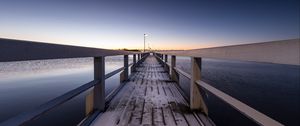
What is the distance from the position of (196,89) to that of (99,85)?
1445 millimetres

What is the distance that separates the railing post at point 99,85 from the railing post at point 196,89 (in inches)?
52.4

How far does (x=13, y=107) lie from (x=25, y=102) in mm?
534

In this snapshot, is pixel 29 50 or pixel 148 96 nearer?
pixel 29 50

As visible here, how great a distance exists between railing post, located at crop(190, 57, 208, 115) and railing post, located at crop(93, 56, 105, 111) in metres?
1.33

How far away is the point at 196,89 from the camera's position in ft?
8.57

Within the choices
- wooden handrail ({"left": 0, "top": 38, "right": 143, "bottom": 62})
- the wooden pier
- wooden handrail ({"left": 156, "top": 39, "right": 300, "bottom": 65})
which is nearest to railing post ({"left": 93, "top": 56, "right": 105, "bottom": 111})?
the wooden pier

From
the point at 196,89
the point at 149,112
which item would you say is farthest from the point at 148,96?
the point at 196,89

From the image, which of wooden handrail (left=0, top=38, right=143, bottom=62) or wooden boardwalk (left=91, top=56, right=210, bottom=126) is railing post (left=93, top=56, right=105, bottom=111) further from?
wooden handrail (left=0, top=38, right=143, bottom=62)

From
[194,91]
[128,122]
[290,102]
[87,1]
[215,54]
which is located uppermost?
[87,1]

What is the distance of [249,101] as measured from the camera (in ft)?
32.1

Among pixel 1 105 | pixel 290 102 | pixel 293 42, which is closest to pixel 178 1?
pixel 290 102

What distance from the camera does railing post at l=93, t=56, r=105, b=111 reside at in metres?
2.42

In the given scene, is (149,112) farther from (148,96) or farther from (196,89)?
(148,96)

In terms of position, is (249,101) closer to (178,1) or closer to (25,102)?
(178,1)
